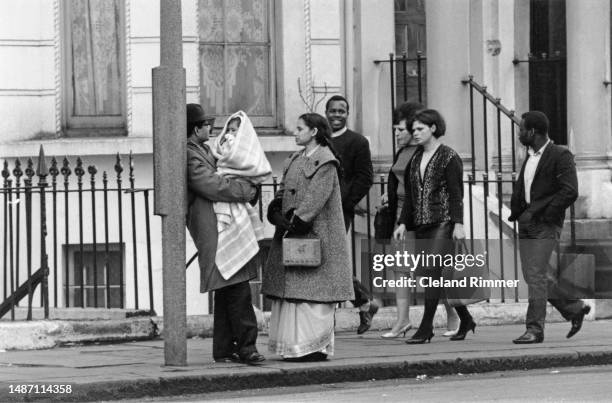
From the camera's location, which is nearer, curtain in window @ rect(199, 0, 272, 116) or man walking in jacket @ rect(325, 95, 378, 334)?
man walking in jacket @ rect(325, 95, 378, 334)

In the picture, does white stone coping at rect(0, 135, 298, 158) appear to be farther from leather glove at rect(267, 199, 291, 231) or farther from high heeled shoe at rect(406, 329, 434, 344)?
leather glove at rect(267, 199, 291, 231)

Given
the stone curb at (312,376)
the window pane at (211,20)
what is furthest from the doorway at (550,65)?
the stone curb at (312,376)

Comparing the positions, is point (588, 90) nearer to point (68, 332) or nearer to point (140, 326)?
point (140, 326)

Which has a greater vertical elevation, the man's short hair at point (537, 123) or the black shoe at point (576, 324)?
the man's short hair at point (537, 123)

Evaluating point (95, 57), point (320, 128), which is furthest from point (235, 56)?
point (320, 128)

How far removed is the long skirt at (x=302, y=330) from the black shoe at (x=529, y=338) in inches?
76.4

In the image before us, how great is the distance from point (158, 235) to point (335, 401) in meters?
6.23

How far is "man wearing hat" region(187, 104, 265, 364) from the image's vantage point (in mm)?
11727

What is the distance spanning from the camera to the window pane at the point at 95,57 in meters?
16.6

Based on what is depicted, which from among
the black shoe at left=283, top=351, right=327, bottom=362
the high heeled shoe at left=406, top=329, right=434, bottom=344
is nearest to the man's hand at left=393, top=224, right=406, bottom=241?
the high heeled shoe at left=406, top=329, right=434, bottom=344

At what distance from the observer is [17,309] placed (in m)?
15.0

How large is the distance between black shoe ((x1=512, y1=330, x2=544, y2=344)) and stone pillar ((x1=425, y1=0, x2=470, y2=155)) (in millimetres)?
4960

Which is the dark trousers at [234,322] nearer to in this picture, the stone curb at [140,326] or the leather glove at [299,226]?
the leather glove at [299,226]

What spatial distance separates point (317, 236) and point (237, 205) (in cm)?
63
